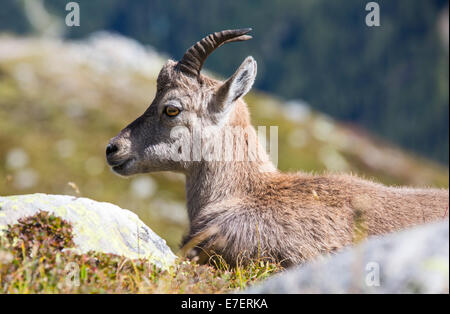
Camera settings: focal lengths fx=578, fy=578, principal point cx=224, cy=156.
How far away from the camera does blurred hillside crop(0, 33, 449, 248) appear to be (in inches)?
3541

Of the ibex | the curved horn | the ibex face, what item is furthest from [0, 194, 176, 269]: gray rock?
the curved horn

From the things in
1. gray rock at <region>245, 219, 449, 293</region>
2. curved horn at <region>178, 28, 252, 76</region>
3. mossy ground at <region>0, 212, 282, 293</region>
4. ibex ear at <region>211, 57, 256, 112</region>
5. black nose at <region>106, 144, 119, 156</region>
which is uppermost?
curved horn at <region>178, 28, 252, 76</region>

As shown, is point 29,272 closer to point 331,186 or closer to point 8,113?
point 331,186

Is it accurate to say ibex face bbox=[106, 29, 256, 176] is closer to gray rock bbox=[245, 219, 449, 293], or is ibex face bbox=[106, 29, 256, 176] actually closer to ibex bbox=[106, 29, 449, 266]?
ibex bbox=[106, 29, 449, 266]

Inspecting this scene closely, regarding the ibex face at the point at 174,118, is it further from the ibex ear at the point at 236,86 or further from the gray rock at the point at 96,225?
the gray rock at the point at 96,225

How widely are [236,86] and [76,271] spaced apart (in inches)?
212

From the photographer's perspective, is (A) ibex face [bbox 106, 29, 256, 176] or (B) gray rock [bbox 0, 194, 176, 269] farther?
(A) ibex face [bbox 106, 29, 256, 176]

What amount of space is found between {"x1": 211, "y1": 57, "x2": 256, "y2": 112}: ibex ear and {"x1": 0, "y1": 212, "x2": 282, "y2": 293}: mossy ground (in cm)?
376

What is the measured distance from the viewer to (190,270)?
933 centimetres

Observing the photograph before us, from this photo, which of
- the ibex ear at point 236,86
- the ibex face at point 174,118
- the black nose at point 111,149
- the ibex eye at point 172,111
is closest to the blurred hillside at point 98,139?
the black nose at point 111,149

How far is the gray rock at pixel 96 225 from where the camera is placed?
9.71 metres

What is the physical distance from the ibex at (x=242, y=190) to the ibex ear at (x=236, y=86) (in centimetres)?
2

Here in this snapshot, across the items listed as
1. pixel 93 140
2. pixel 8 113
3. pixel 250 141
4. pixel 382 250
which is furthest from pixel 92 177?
pixel 382 250

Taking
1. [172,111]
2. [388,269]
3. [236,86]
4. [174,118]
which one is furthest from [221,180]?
[388,269]
